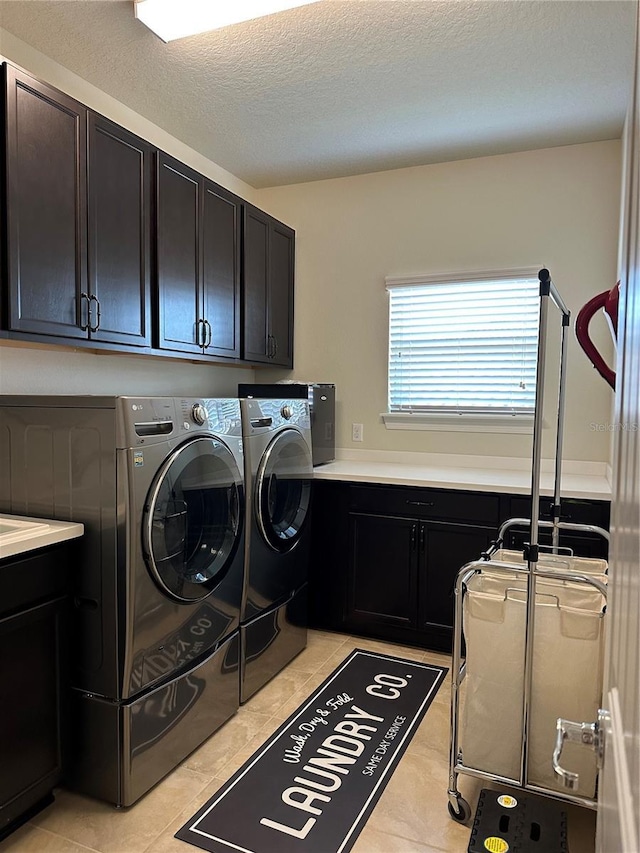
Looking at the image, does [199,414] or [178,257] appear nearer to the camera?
[199,414]

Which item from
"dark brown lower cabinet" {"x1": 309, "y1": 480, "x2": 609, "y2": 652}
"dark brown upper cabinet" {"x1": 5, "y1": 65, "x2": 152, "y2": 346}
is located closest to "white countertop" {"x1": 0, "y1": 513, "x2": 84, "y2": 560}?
"dark brown upper cabinet" {"x1": 5, "y1": 65, "x2": 152, "y2": 346}

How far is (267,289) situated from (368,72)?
1.37 meters

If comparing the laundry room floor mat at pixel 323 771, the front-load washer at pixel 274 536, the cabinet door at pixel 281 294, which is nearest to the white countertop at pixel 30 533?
the front-load washer at pixel 274 536

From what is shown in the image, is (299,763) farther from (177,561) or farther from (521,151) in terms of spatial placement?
(521,151)

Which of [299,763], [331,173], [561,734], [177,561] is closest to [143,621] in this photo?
[177,561]

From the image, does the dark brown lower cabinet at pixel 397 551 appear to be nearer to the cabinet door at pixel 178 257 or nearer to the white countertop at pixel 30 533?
the cabinet door at pixel 178 257

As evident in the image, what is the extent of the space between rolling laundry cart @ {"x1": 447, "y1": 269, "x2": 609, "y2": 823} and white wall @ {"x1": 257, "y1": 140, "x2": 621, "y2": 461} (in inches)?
63.5

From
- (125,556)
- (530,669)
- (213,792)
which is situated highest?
(125,556)

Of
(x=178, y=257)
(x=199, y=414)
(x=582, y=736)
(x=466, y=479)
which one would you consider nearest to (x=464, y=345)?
(x=466, y=479)

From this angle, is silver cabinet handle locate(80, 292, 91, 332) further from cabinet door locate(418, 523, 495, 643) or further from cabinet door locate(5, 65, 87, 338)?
cabinet door locate(418, 523, 495, 643)

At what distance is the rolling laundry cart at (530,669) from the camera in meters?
1.77

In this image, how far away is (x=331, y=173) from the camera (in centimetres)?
373

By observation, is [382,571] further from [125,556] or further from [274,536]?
[125,556]

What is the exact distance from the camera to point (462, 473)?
10.8ft
